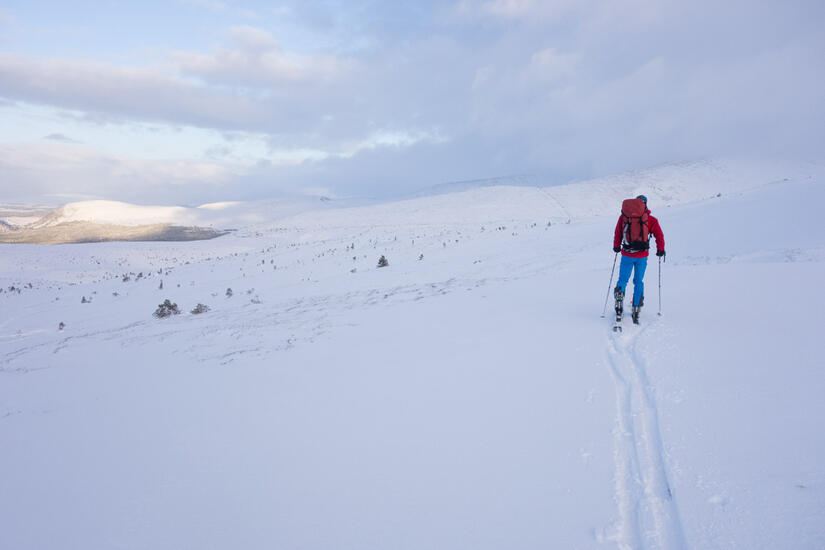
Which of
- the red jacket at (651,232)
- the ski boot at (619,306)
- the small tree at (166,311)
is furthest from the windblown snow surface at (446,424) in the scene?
the small tree at (166,311)

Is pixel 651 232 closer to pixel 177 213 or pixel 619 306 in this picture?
pixel 619 306

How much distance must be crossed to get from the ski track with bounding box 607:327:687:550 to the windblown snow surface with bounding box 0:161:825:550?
0.04ft

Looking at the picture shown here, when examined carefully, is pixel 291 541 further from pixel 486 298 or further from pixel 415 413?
pixel 486 298

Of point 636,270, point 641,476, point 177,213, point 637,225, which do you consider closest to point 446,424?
point 641,476

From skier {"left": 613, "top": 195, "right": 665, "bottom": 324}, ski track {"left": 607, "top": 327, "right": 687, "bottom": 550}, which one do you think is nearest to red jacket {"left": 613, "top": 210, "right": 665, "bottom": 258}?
skier {"left": 613, "top": 195, "right": 665, "bottom": 324}

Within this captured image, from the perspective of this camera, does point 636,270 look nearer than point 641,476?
No

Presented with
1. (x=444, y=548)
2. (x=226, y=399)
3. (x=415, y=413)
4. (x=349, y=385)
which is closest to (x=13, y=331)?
(x=226, y=399)

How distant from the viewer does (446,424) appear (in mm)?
3207

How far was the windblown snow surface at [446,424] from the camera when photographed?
2.21m

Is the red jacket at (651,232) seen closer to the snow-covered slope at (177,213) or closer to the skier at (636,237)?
the skier at (636,237)

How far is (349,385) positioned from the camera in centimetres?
412

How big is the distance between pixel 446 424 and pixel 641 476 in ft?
4.26

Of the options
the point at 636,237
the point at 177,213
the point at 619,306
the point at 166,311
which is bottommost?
the point at 166,311

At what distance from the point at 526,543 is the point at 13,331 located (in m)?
13.5
